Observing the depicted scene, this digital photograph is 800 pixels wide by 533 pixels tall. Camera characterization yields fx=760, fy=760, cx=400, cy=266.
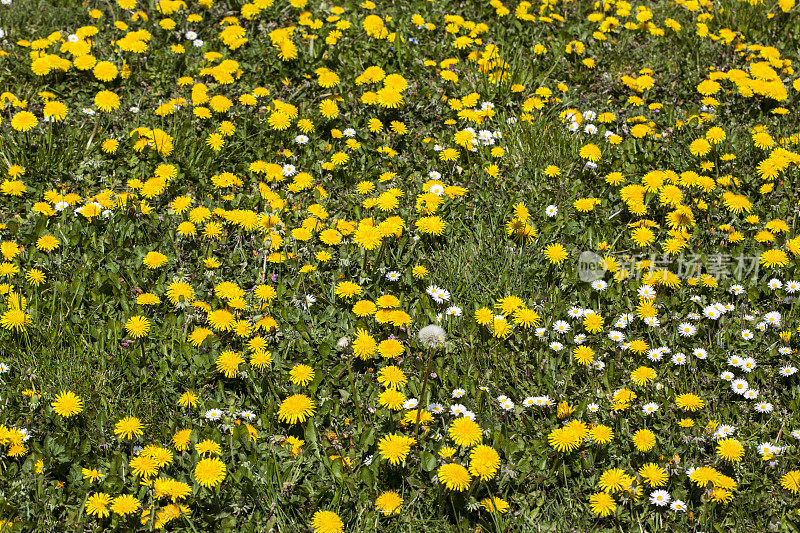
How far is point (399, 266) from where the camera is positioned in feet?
12.9

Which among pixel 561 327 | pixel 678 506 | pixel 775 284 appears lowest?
pixel 678 506

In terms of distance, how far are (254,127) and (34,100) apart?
1.43 meters

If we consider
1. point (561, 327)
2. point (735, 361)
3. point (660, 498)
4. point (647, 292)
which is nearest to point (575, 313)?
point (561, 327)

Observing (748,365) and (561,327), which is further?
(561,327)

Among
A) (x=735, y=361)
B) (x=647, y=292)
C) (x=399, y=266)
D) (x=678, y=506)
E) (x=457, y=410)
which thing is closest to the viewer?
(x=678, y=506)

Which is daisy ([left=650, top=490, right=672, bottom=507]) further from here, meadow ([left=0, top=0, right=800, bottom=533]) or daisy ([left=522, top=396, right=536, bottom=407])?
daisy ([left=522, top=396, right=536, bottom=407])

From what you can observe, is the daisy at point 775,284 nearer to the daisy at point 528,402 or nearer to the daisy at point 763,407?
the daisy at point 763,407

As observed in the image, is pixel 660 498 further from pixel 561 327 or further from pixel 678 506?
pixel 561 327

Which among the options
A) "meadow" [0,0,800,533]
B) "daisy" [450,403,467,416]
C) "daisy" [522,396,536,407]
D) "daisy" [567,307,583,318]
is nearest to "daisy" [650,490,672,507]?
"meadow" [0,0,800,533]

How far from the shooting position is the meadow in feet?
9.61

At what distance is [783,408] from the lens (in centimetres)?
329

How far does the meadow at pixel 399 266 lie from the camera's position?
2928 millimetres

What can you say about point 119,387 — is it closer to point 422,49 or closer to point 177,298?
point 177,298

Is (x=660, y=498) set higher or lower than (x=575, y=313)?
lower
